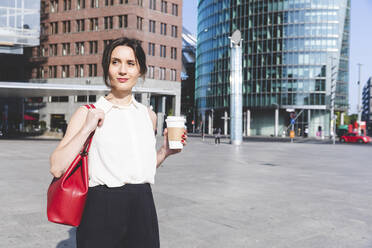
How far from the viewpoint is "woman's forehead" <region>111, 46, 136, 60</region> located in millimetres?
2447

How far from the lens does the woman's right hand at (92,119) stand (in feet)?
7.03

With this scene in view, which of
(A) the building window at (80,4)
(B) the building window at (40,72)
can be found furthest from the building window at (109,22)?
(B) the building window at (40,72)

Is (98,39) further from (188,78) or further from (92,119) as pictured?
(188,78)

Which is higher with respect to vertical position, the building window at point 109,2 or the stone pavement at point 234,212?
the building window at point 109,2

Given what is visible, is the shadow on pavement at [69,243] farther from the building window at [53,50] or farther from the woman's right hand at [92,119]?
the building window at [53,50]

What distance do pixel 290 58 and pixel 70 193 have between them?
7272cm

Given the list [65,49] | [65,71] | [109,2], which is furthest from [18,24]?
[109,2]

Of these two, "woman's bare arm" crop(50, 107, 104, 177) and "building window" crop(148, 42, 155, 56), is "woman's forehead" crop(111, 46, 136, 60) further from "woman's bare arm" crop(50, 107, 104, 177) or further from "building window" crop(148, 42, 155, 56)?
"building window" crop(148, 42, 155, 56)

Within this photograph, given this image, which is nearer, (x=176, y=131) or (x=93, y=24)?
(x=176, y=131)

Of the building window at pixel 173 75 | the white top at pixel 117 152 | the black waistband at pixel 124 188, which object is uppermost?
the building window at pixel 173 75

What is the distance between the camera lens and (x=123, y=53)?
2.45m

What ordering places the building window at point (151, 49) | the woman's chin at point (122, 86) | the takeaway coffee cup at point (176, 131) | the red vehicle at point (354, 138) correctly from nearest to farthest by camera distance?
the woman's chin at point (122, 86) → the takeaway coffee cup at point (176, 131) → the red vehicle at point (354, 138) → the building window at point (151, 49)

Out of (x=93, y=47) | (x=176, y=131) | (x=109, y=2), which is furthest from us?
(x=93, y=47)

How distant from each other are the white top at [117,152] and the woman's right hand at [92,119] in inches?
4.9
